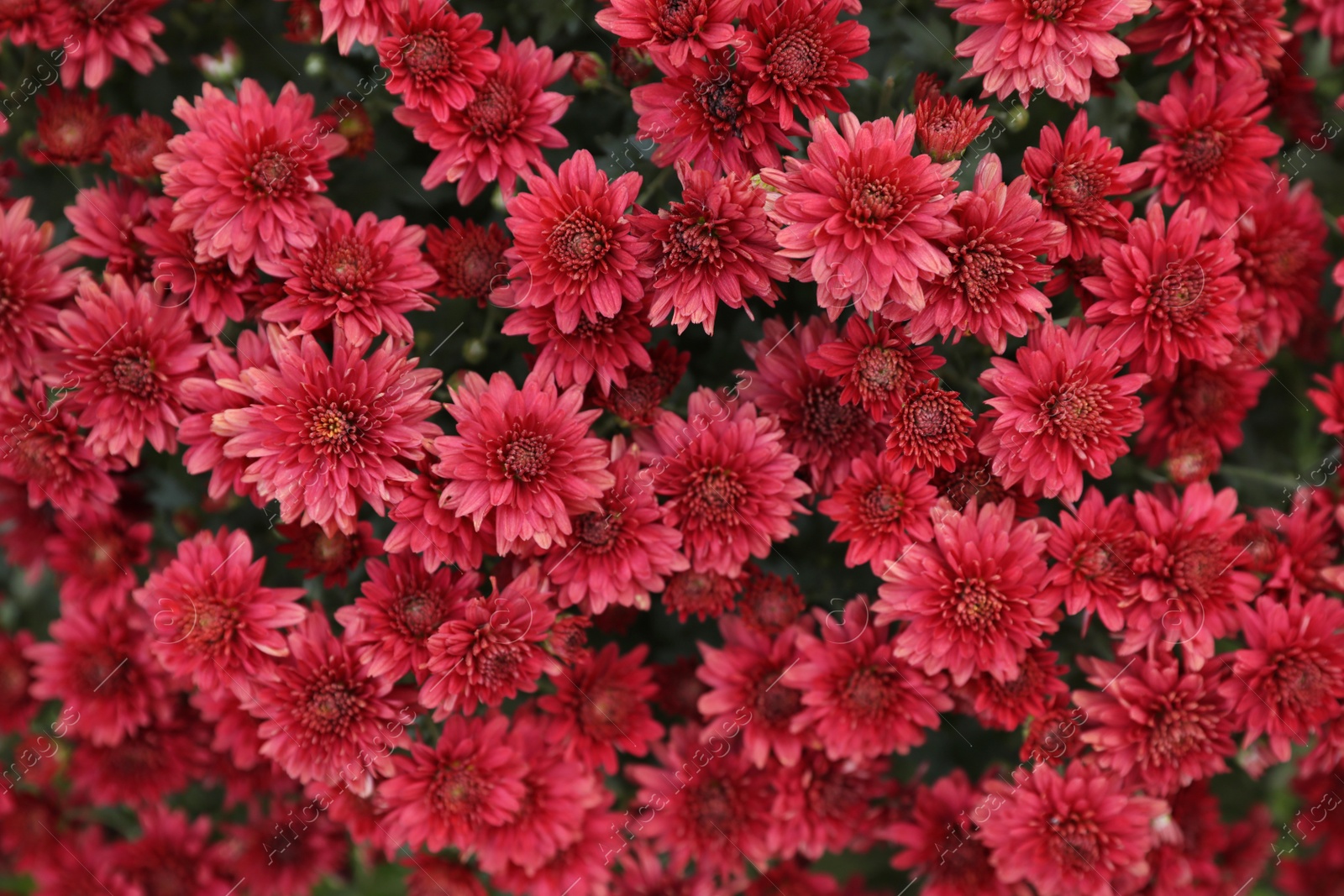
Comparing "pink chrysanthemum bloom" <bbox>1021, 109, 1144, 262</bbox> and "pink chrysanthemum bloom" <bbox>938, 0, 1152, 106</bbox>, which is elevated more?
"pink chrysanthemum bloom" <bbox>938, 0, 1152, 106</bbox>

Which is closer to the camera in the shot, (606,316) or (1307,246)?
(606,316)

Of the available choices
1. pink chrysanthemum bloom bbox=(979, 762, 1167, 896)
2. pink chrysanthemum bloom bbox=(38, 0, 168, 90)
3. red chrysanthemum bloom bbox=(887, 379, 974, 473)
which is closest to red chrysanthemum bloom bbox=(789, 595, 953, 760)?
pink chrysanthemum bloom bbox=(979, 762, 1167, 896)

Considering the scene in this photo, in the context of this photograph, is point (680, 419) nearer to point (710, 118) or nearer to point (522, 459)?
point (522, 459)

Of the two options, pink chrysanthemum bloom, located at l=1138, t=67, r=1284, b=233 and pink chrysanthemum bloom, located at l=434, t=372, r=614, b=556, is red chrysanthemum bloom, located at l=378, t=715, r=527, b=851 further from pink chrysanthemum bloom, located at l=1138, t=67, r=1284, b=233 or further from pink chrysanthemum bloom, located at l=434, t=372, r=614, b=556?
pink chrysanthemum bloom, located at l=1138, t=67, r=1284, b=233

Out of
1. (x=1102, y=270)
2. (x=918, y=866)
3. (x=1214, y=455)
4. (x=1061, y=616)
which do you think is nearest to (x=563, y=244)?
(x=1102, y=270)

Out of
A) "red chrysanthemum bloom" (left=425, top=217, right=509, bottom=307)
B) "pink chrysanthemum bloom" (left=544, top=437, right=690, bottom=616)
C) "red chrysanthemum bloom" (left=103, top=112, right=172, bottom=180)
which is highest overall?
"red chrysanthemum bloom" (left=103, top=112, right=172, bottom=180)

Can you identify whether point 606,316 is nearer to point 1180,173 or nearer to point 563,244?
point 563,244

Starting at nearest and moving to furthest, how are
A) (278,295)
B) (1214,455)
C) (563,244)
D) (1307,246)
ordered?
(563,244) → (278,295) → (1214,455) → (1307,246)
